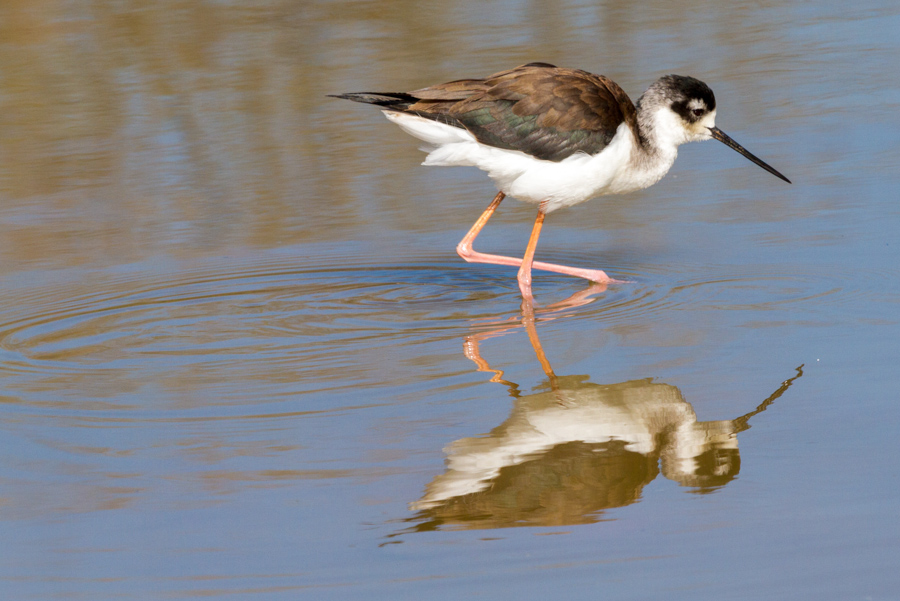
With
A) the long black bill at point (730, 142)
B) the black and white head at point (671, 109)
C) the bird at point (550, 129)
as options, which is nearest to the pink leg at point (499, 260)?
the bird at point (550, 129)

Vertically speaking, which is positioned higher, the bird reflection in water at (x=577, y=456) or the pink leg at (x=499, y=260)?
the bird reflection in water at (x=577, y=456)

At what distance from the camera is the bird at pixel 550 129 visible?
257 inches

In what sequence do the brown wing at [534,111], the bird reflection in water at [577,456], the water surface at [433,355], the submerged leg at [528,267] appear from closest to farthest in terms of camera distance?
the water surface at [433,355] → the bird reflection in water at [577,456] → the brown wing at [534,111] → the submerged leg at [528,267]

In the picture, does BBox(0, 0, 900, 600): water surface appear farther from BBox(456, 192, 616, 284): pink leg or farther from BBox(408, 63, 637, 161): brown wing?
BBox(408, 63, 637, 161): brown wing

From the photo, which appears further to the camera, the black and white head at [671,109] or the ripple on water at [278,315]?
the black and white head at [671,109]

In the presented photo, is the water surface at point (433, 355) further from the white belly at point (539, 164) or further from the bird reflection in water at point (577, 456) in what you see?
the white belly at point (539, 164)

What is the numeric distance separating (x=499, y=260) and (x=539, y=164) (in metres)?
0.72

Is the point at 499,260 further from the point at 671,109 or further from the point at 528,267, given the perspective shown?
the point at 671,109

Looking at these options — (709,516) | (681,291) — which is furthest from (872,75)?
(709,516)

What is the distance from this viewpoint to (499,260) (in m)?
7.09

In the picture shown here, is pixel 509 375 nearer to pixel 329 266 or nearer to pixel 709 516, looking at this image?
pixel 709 516

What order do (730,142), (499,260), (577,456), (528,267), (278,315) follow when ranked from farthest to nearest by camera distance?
(730,142), (499,260), (528,267), (278,315), (577,456)

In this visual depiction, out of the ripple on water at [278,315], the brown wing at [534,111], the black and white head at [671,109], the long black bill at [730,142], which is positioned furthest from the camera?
the long black bill at [730,142]

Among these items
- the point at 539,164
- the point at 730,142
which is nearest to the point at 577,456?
the point at 539,164
